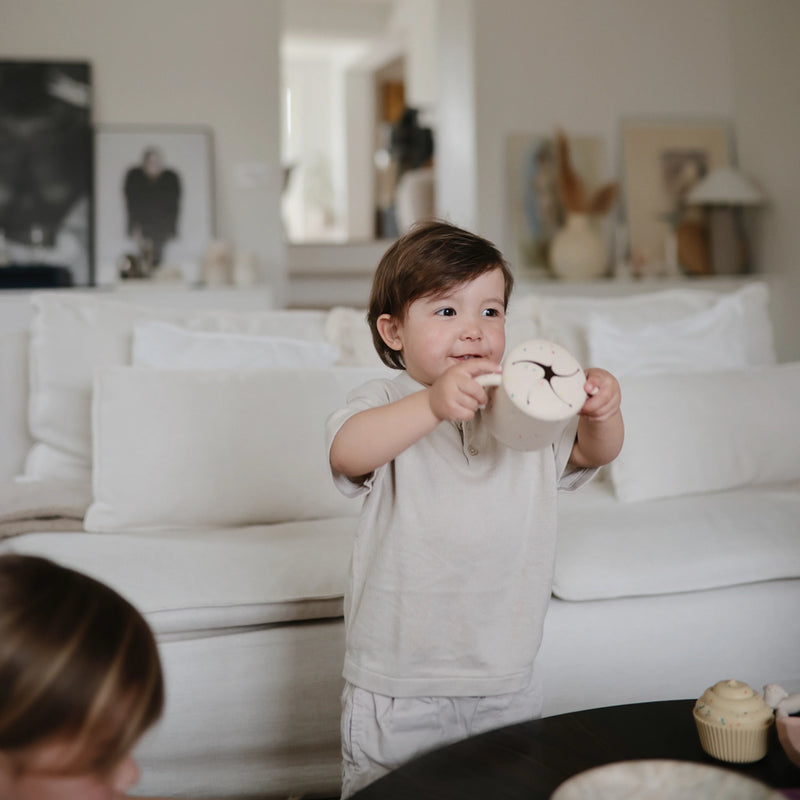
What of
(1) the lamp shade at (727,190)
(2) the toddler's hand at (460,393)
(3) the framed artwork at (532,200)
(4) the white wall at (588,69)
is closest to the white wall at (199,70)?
(4) the white wall at (588,69)

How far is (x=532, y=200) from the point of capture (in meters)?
4.84

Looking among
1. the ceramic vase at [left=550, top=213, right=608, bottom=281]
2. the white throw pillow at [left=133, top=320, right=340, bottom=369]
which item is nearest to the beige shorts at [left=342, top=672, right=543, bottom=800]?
the white throw pillow at [left=133, top=320, right=340, bottom=369]

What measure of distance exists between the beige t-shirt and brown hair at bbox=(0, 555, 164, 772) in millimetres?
400

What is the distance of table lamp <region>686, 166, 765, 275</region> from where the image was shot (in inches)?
185

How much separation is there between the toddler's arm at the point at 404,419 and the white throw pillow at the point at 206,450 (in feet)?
2.67

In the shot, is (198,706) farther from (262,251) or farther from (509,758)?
(262,251)

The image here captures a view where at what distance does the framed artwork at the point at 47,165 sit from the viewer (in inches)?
183

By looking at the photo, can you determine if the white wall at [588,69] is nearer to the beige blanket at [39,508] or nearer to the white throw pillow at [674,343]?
the white throw pillow at [674,343]

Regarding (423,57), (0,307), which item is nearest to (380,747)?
(0,307)

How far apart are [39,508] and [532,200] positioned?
3564 mm

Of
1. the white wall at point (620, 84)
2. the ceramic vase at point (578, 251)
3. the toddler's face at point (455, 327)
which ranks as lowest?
the toddler's face at point (455, 327)

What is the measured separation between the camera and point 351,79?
30.5 feet

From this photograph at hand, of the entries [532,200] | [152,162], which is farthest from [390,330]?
[152,162]

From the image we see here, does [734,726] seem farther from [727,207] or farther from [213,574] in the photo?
[727,207]
